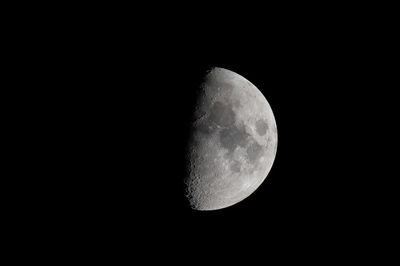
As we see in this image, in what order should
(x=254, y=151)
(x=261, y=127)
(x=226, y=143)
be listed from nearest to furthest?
1. (x=226, y=143)
2. (x=254, y=151)
3. (x=261, y=127)

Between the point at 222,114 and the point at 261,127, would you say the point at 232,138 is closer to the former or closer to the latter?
the point at 222,114

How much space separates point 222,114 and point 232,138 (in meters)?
0.29

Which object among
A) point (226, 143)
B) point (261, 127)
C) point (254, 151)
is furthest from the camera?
point (261, 127)

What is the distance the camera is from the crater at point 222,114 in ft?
14.0

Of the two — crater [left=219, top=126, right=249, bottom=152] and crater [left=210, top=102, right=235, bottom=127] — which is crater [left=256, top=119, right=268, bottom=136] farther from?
crater [left=210, top=102, right=235, bottom=127]

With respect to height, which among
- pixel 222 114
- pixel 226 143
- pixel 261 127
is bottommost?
pixel 226 143

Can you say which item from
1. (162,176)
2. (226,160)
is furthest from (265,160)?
(162,176)

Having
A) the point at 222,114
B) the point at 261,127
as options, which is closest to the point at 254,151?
the point at 261,127

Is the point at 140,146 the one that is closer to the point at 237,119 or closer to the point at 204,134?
the point at 204,134

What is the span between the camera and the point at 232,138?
14.0ft

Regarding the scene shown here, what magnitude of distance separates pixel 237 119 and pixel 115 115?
1.33 meters

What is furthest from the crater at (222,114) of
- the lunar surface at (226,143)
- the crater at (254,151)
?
the crater at (254,151)

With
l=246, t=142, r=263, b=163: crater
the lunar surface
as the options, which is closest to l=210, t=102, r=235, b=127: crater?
the lunar surface

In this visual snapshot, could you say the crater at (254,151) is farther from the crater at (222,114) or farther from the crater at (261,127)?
the crater at (222,114)
